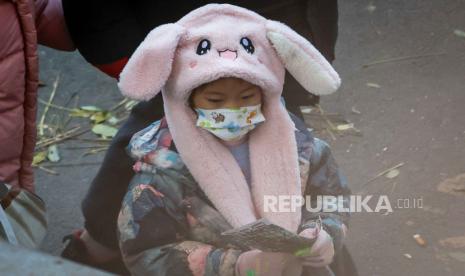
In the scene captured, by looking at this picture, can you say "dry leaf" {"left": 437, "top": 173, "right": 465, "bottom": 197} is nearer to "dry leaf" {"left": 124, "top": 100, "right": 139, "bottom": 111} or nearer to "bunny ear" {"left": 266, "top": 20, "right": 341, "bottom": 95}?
"bunny ear" {"left": 266, "top": 20, "right": 341, "bottom": 95}

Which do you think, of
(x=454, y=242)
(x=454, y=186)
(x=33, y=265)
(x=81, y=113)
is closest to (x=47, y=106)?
(x=81, y=113)

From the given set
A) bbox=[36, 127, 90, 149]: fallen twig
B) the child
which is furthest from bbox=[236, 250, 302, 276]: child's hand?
bbox=[36, 127, 90, 149]: fallen twig

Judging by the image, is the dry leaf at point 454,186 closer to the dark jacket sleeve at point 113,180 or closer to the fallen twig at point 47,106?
the dark jacket sleeve at point 113,180

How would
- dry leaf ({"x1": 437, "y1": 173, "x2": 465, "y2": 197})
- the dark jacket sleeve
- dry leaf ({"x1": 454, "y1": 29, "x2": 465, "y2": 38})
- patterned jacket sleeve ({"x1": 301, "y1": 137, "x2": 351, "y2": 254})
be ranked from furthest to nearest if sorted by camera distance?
1. dry leaf ({"x1": 454, "y1": 29, "x2": 465, "y2": 38})
2. dry leaf ({"x1": 437, "y1": 173, "x2": 465, "y2": 197})
3. the dark jacket sleeve
4. patterned jacket sleeve ({"x1": 301, "y1": 137, "x2": 351, "y2": 254})

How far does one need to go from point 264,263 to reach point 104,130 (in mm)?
2252

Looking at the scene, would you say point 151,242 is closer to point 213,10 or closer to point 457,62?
point 213,10

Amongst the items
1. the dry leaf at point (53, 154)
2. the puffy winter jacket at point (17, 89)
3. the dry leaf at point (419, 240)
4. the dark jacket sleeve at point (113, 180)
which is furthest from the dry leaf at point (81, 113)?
the puffy winter jacket at point (17, 89)

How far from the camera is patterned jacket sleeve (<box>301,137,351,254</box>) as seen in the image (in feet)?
6.37

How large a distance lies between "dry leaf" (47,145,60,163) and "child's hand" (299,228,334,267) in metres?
2.13

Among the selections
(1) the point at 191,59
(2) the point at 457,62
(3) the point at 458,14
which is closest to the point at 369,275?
(1) the point at 191,59

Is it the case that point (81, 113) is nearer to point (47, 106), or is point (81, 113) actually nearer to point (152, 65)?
point (47, 106)

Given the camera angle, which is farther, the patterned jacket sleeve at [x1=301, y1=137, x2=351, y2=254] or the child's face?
the patterned jacket sleeve at [x1=301, y1=137, x2=351, y2=254]

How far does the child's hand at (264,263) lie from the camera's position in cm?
180

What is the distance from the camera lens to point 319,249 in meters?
1.85
